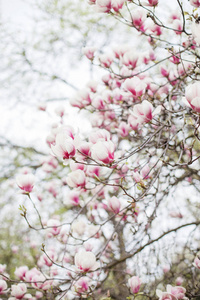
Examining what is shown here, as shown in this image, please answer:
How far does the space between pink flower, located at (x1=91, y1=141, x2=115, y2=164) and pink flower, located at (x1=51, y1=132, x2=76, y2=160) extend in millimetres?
89

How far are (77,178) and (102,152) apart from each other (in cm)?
35

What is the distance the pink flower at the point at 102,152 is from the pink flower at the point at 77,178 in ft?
0.90

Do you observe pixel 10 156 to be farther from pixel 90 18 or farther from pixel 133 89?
pixel 133 89

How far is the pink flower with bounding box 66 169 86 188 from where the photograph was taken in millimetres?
1310

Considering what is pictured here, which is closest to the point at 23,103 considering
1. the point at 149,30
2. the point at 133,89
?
the point at 149,30

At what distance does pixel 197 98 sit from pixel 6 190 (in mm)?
4524

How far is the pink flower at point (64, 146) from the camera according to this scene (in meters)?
1.05

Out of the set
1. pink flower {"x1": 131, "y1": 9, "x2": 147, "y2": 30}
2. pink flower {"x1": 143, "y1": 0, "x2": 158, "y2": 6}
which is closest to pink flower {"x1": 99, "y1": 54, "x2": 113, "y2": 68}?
pink flower {"x1": 131, "y1": 9, "x2": 147, "y2": 30}

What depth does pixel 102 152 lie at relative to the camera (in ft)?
3.38

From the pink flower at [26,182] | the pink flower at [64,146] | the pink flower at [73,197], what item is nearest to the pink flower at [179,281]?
the pink flower at [73,197]

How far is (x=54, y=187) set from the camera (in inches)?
112

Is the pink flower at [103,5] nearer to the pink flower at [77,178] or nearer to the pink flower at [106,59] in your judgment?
the pink flower at [106,59]

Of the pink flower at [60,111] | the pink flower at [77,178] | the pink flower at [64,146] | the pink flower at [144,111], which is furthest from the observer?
the pink flower at [60,111]

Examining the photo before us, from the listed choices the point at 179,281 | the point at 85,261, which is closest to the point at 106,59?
the point at 85,261
